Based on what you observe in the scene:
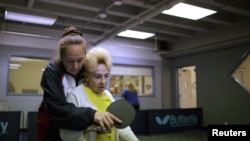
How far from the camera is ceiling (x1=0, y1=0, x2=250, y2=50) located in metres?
5.07

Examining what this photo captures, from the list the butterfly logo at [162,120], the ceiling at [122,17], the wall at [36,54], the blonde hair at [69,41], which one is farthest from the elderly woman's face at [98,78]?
the butterfly logo at [162,120]

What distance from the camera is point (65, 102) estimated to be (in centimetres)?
93

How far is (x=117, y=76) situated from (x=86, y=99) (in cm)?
770

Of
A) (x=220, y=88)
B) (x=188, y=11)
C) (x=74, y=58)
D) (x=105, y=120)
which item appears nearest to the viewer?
(x=105, y=120)

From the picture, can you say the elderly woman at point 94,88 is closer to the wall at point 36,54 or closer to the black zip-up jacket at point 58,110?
the black zip-up jacket at point 58,110

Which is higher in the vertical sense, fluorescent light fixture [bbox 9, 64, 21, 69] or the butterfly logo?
fluorescent light fixture [bbox 9, 64, 21, 69]

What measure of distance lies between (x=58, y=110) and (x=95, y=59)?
0.88ft

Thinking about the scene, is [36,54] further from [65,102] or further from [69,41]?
[65,102]

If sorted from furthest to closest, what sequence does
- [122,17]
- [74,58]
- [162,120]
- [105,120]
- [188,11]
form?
[162,120], [122,17], [188,11], [74,58], [105,120]

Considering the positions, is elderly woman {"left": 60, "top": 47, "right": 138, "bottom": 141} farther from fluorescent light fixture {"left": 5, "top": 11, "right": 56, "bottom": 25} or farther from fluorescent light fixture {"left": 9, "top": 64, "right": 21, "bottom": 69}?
fluorescent light fixture {"left": 9, "top": 64, "right": 21, "bottom": 69}

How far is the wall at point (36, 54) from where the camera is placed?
670 cm

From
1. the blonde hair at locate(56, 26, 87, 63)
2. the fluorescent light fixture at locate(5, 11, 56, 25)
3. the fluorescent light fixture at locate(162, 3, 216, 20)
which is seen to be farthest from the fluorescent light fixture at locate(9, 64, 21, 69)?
the blonde hair at locate(56, 26, 87, 63)

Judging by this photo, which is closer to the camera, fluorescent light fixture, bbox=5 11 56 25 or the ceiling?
the ceiling

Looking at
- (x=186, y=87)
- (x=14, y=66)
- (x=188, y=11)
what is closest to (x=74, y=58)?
(x=188, y=11)
